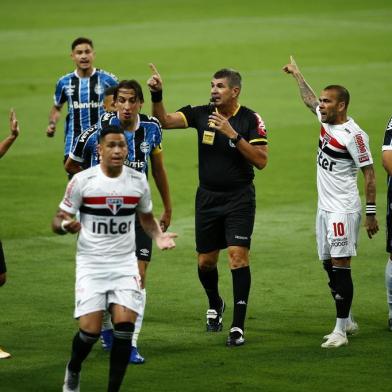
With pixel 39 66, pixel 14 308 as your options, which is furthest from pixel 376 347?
pixel 39 66

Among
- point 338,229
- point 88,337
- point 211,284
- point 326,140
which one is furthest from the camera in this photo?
point 211,284

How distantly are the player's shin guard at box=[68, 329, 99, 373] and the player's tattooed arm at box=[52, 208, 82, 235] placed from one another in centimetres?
74

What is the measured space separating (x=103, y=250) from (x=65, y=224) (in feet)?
1.27

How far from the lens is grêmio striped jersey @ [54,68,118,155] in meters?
14.7

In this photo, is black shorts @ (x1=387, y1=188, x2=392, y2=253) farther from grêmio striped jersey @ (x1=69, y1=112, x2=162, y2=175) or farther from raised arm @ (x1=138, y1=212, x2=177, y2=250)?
raised arm @ (x1=138, y1=212, x2=177, y2=250)

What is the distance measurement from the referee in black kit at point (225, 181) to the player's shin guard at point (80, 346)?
2.01m

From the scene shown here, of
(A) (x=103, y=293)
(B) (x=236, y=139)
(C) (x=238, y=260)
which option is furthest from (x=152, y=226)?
(C) (x=238, y=260)

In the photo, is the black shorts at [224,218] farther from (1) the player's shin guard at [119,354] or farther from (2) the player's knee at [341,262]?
(1) the player's shin guard at [119,354]

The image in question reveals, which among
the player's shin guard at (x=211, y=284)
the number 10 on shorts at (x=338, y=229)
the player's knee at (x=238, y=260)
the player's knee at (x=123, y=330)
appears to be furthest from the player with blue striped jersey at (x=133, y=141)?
the number 10 on shorts at (x=338, y=229)

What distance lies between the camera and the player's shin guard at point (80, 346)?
863cm

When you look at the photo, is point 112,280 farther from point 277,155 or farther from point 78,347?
point 277,155

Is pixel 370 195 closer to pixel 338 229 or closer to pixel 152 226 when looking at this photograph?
pixel 338 229

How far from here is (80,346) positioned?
8711 millimetres

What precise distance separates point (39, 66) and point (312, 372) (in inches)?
800
